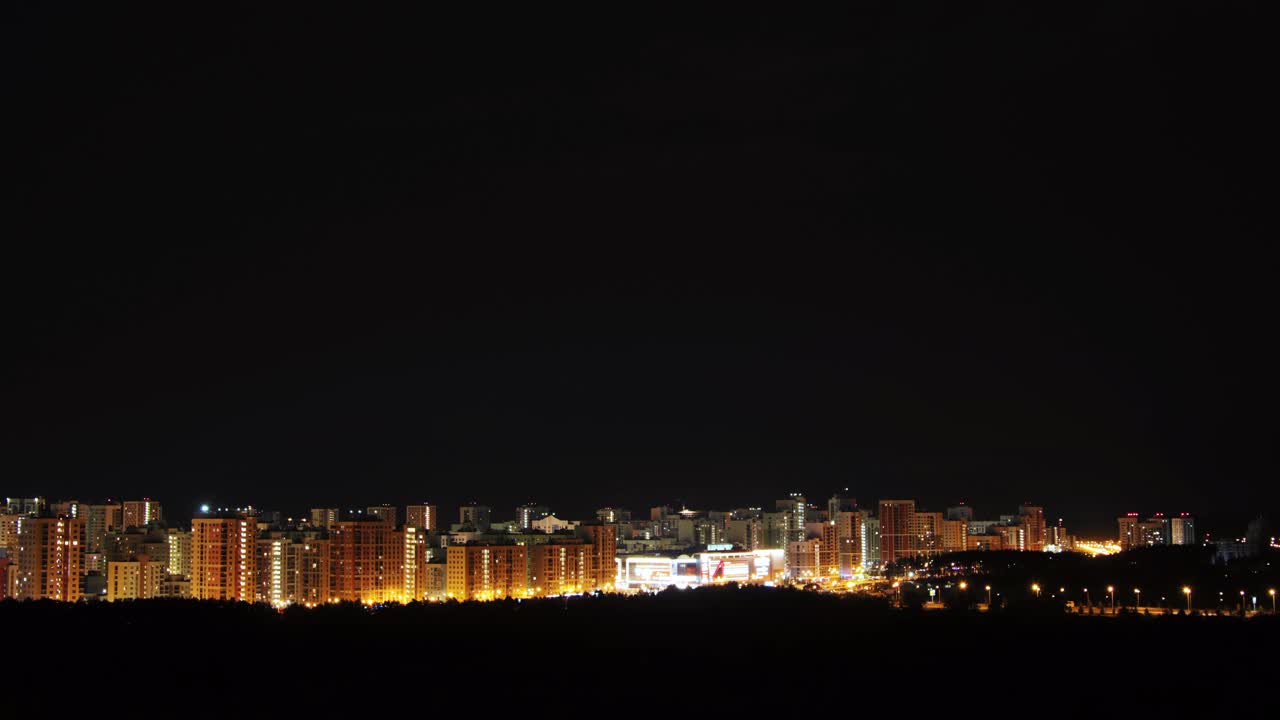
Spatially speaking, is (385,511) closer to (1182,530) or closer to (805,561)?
(805,561)

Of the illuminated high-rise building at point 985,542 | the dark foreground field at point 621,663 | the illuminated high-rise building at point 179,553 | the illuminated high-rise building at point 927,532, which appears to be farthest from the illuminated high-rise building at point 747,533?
the dark foreground field at point 621,663

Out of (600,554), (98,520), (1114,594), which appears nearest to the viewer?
(1114,594)

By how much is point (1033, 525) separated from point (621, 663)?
131 feet

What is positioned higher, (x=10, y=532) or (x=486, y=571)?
(x=10, y=532)

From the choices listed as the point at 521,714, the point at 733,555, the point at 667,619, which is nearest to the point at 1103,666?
the point at 521,714

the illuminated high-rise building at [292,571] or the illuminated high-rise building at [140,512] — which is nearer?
the illuminated high-rise building at [292,571]

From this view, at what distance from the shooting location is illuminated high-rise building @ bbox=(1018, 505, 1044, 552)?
167ft

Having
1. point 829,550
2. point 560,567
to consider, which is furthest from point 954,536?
point 560,567

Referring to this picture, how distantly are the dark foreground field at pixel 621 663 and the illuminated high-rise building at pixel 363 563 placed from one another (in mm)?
5448

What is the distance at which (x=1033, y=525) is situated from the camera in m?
52.1

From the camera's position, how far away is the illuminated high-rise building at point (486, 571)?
28969mm

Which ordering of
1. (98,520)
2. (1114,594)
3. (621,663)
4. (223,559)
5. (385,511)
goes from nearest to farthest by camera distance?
(621,663)
(1114,594)
(223,559)
(98,520)
(385,511)

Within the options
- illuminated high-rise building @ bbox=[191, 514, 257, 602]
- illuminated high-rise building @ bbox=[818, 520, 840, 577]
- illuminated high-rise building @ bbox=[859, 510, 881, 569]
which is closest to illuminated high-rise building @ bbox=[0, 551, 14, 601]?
illuminated high-rise building @ bbox=[191, 514, 257, 602]

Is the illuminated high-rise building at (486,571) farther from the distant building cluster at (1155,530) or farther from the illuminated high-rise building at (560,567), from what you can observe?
the distant building cluster at (1155,530)
